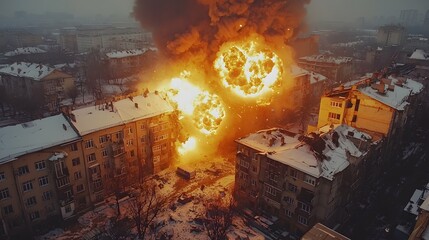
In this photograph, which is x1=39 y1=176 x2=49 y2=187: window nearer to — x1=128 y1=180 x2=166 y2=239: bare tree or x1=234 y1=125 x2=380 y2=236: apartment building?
x1=128 y1=180 x2=166 y2=239: bare tree

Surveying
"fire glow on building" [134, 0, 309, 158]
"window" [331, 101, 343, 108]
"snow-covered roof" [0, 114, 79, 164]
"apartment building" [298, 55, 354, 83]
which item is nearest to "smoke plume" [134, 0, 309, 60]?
"fire glow on building" [134, 0, 309, 158]

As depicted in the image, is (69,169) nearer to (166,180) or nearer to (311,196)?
(166,180)

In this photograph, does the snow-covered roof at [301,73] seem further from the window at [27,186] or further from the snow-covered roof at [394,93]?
the window at [27,186]

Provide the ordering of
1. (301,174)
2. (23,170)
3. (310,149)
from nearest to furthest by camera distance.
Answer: (301,174)
(23,170)
(310,149)

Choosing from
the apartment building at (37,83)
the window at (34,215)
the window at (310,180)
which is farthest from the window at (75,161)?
the apartment building at (37,83)

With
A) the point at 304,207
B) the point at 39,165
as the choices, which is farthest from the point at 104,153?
the point at 304,207

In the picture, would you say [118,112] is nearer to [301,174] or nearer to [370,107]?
[301,174]

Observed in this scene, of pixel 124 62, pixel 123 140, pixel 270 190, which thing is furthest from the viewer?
pixel 124 62
